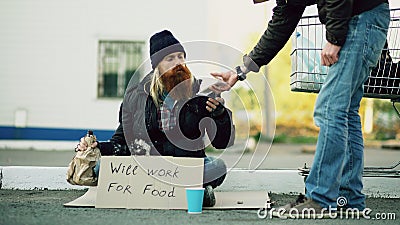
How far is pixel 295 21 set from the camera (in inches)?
165

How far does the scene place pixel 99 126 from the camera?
12.0 metres

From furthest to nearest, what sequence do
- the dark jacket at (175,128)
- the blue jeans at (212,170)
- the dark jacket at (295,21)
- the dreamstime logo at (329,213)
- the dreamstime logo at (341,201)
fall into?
the blue jeans at (212,170) → the dark jacket at (175,128) → the dreamstime logo at (341,201) → the dreamstime logo at (329,213) → the dark jacket at (295,21)

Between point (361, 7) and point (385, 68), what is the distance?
796 millimetres

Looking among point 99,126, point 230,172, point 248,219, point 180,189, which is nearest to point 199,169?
point 180,189

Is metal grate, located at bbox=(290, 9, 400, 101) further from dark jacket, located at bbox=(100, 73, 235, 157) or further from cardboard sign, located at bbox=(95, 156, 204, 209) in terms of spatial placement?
cardboard sign, located at bbox=(95, 156, 204, 209)

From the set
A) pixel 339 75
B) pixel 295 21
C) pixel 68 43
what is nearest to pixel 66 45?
pixel 68 43

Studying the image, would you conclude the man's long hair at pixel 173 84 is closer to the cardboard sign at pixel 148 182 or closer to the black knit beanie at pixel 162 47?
the black knit beanie at pixel 162 47

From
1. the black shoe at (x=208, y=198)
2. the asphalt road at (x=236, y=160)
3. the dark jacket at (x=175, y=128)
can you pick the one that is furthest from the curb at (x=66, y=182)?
the black shoe at (x=208, y=198)

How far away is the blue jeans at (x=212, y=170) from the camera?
4582 mm

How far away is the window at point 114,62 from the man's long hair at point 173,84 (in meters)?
7.63

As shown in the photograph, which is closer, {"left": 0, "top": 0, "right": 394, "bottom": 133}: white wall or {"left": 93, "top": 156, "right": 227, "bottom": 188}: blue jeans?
{"left": 93, "top": 156, "right": 227, "bottom": 188}: blue jeans

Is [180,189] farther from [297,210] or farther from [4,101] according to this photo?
[4,101]

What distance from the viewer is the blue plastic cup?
161 inches

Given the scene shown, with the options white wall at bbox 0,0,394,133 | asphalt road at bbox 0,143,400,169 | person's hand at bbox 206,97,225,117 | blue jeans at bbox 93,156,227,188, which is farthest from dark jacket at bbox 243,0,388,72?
white wall at bbox 0,0,394,133
